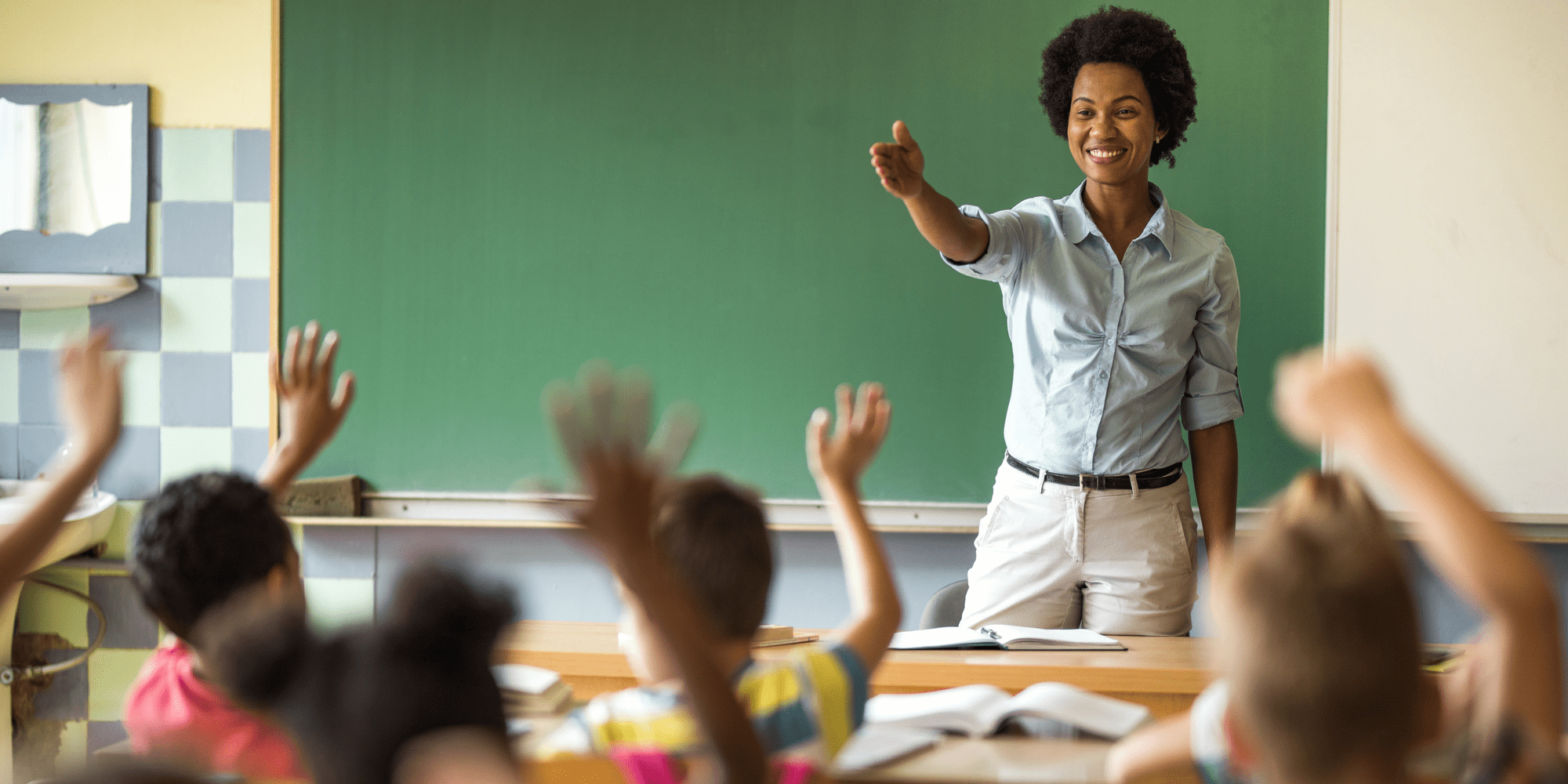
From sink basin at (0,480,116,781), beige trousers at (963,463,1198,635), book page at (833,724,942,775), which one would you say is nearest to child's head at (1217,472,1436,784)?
book page at (833,724,942,775)

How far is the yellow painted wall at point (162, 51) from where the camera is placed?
289cm

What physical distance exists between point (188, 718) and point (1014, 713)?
911 millimetres

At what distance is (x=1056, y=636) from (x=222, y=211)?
8.20 ft

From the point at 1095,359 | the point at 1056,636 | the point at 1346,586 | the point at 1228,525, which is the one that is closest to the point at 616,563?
the point at 1346,586

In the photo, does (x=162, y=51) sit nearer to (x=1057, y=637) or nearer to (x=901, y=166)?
A: (x=901, y=166)

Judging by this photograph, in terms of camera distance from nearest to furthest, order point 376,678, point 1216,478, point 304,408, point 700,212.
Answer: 1. point 376,678
2. point 304,408
3. point 1216,478
4. point 700,212

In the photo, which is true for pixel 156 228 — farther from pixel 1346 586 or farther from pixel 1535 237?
pixel 1535 237

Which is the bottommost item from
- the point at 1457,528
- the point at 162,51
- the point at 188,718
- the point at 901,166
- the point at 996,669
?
the point at 996,669

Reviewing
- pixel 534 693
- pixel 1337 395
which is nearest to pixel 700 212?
pixel 534 693

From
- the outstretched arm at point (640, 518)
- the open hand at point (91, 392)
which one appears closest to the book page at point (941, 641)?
the outstretched arm at point (640, 518)

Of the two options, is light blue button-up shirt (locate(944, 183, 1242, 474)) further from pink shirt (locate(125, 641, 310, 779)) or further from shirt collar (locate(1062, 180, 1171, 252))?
pink shirt (locate(125, 641, 310, 779))

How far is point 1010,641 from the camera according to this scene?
179 centimetres

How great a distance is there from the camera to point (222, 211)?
291 centimetres

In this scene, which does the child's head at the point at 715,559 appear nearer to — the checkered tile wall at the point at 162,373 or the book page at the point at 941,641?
the book page at the point at 941,641
